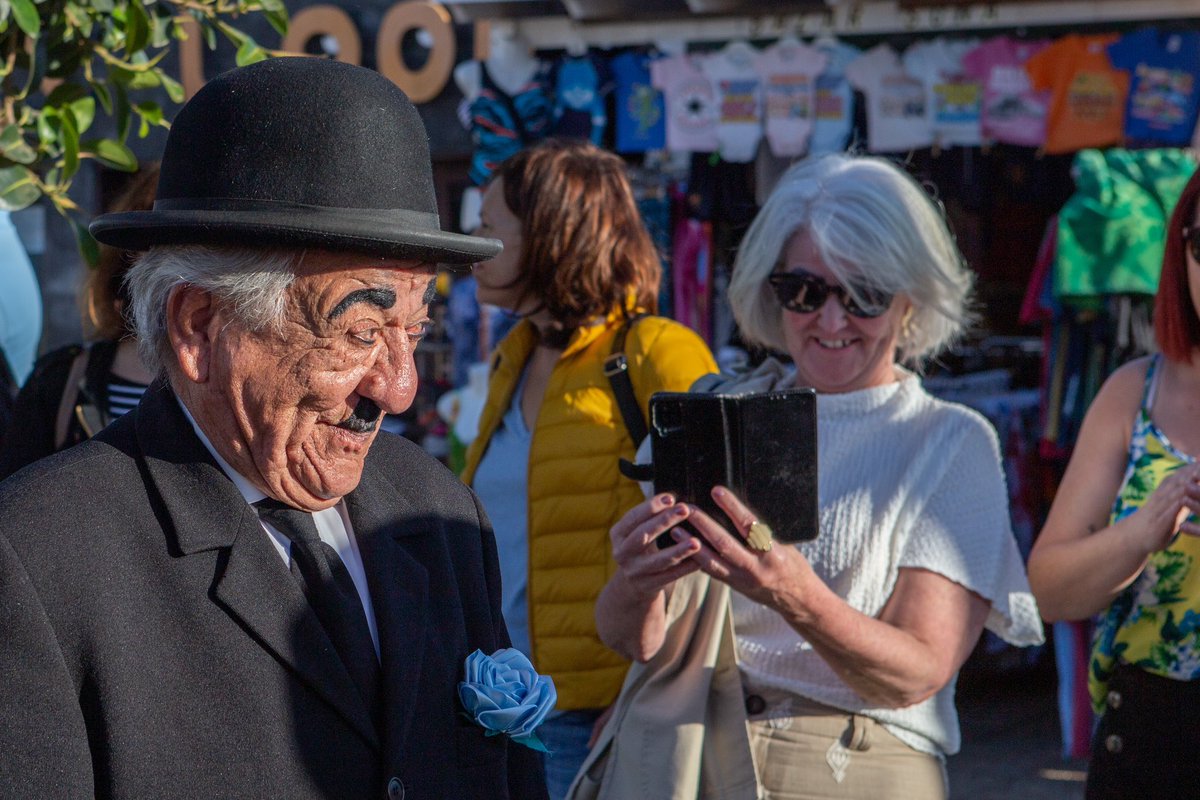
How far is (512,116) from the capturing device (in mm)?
6102

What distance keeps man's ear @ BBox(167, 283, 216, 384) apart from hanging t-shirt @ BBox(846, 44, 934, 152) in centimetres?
462

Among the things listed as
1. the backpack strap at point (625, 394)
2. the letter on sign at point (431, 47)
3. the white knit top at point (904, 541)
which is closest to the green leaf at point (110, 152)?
the backpack strap at point (625, 394)

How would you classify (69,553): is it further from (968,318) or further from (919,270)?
(968,318)

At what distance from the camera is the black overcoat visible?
4.28ft

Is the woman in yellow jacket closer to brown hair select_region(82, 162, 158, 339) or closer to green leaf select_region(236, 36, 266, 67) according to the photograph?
brown hair select_region(82, 162, 158, 339)

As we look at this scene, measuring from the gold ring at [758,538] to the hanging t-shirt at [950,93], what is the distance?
4.05 meters

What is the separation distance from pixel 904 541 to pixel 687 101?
3.94 metres

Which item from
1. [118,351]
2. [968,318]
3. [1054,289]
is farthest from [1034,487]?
[118,351]

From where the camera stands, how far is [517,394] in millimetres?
3223

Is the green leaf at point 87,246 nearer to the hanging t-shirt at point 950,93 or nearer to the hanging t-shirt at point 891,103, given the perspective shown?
the hanging t-shirt at point 891,103

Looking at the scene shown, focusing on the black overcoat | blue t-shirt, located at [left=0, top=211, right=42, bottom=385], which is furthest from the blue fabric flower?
blue t-shirt, located at [left=0, top=211, right=42, bottom=385]

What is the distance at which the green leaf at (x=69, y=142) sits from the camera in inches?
81.5

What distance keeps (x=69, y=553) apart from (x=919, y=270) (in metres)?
1.71

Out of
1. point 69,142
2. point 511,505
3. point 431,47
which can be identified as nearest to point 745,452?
point 511,505
